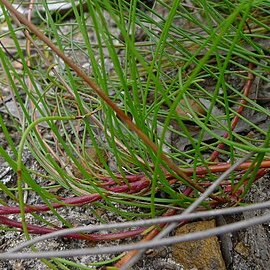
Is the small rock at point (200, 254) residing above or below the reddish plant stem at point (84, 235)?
below

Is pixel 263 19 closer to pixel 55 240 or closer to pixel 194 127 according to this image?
pixel 194 127

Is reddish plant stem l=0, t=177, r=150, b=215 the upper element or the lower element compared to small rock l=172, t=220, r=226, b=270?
upper

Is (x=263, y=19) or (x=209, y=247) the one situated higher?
(x=263, y=19)

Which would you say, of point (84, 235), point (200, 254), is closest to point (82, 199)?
point (84, 235)

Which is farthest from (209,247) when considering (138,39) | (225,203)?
(138,39)

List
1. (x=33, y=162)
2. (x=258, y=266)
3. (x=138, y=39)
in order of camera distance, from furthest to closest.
Answer: (x=138, y=39), (x=33, y=162), (x=258, y=266)

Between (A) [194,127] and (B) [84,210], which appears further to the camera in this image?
(A) [194,127]

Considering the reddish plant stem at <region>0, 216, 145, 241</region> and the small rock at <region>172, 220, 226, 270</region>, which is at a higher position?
the reddish plant stem at <region>0, 216, 145, 241</region>

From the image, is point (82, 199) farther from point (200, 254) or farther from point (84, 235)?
point (200, 254)
